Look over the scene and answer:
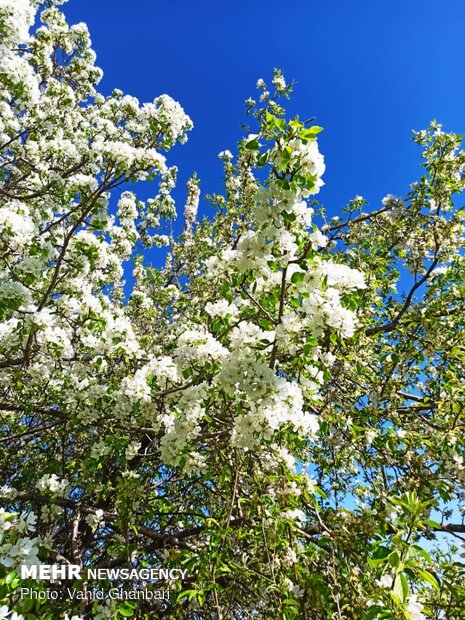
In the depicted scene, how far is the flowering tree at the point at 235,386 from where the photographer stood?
2.52m

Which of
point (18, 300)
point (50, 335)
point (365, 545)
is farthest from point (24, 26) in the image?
point (365, 545)

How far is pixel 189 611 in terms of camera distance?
148 inches

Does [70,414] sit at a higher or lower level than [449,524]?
higher

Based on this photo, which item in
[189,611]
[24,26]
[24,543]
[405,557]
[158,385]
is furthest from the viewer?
[24,26]

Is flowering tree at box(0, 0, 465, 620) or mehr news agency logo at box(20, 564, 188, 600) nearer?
flowering tree at box(0, 0, 465, 620)

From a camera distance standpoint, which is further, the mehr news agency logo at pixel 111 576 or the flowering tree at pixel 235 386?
the mehr news agency logo at pixel 111 576

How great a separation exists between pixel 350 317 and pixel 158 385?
226cm

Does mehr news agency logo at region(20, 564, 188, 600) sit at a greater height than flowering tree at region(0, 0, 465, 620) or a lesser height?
lesser

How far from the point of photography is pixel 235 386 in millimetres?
2814

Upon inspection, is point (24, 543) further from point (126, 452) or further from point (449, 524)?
point (449, 524)

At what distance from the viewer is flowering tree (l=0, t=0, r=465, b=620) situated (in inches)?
99.3

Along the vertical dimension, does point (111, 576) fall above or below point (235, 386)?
below

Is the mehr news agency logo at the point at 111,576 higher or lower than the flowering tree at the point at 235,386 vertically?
lower

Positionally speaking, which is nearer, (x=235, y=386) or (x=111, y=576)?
(x=235, y=386)
